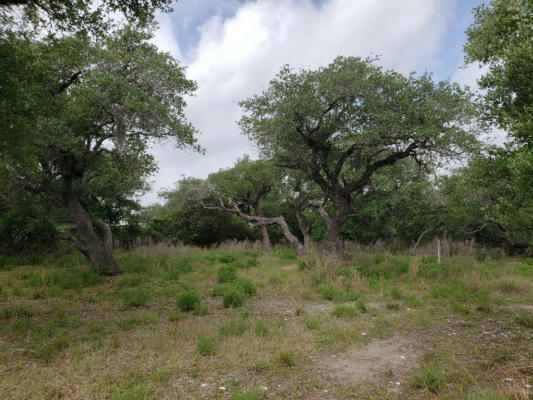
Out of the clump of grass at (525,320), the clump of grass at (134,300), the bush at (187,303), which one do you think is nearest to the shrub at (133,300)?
the clump of grass at (134,300)

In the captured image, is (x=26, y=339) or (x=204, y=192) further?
(x=204, y=192)

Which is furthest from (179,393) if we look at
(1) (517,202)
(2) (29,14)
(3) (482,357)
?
(2) (29,14)

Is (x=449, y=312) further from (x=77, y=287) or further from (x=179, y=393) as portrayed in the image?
(x=77, y=287)

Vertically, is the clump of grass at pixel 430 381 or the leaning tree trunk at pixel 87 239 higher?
the leaning tree trunk at pixel 87 239

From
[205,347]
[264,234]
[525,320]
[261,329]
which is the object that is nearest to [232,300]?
[261,329]

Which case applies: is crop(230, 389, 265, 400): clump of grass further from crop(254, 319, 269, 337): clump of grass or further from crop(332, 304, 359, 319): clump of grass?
crop(332, 304, 359, 319): clump of grass

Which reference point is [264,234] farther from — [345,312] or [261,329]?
[261,329]

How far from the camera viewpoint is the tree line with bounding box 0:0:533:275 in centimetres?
707

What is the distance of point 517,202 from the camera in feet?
25.3

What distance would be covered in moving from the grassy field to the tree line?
269 centimetres

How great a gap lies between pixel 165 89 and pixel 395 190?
12.5 metres

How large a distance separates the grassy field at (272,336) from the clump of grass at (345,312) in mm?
29

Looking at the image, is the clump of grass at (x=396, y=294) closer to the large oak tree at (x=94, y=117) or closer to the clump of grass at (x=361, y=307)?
the clump of grass at (x=361, y=307)

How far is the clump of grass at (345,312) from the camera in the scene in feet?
25.8
